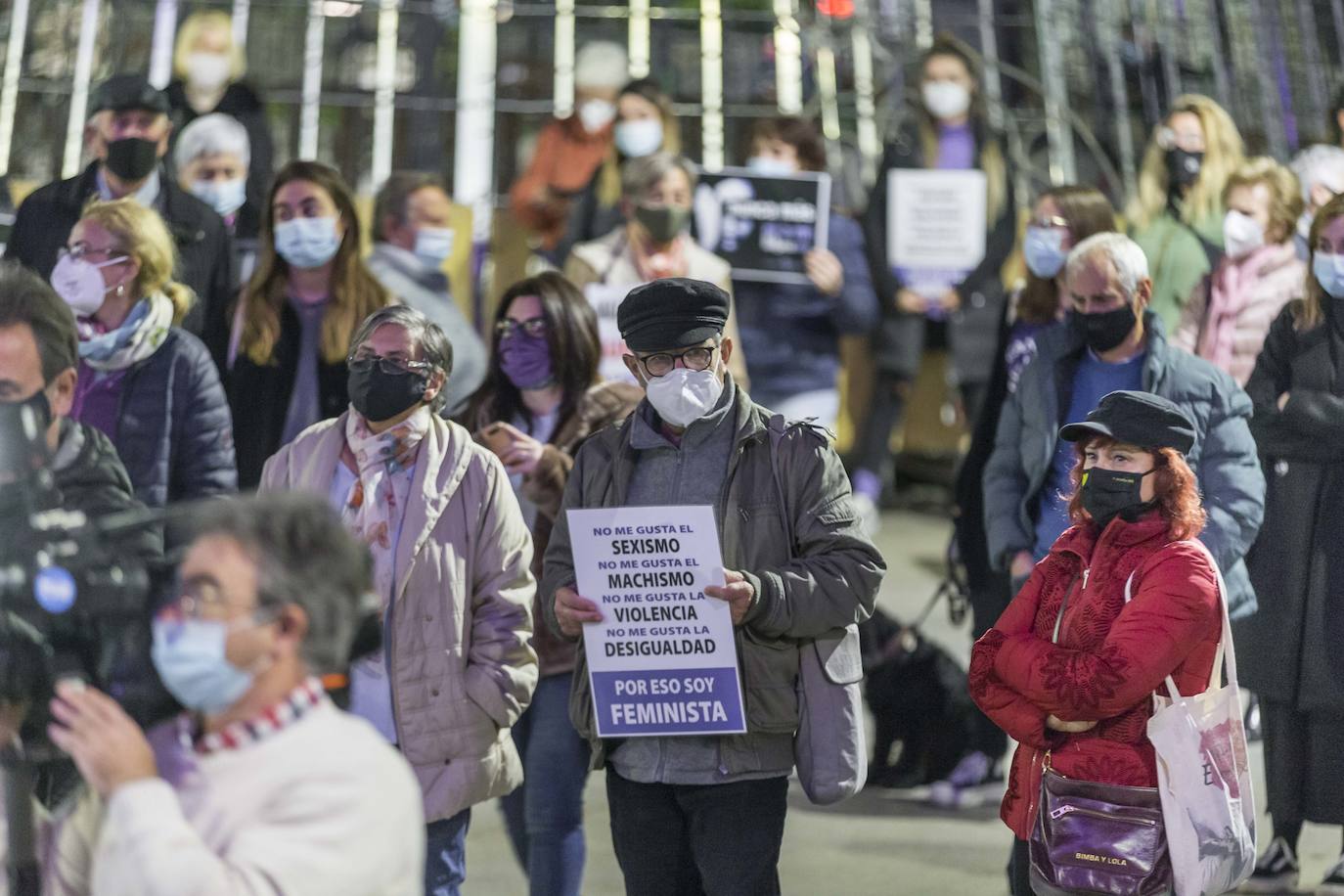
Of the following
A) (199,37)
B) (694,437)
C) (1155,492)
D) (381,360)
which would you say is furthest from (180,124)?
(1155,492)

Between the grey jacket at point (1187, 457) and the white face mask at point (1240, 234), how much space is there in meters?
1.84

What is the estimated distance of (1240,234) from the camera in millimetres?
8102

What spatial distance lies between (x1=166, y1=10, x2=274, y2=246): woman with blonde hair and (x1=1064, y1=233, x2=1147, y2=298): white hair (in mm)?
3358

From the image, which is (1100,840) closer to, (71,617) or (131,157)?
(71,617)

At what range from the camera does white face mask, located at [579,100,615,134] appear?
10266mm

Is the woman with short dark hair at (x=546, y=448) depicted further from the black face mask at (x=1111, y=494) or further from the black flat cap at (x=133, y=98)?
the black flat cap at (x=133, y=98)

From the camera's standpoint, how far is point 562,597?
16.0ft

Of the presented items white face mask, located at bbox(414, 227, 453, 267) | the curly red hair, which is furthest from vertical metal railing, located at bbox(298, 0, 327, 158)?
the curly red hair

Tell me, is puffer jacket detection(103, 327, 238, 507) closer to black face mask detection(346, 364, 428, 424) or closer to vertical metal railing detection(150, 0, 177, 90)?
black face mask detection(346, 364, 428, 424)

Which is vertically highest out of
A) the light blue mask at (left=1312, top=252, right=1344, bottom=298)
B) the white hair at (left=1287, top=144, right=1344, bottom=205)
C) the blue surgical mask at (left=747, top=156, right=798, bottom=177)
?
the blue surgical mask at (left=747, top=156, right=798, bottom=177)

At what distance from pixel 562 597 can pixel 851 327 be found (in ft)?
15.6

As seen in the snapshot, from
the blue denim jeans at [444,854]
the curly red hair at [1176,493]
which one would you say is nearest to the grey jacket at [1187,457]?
the curly red hair at [1176,493]

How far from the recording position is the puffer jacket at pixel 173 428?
19.2 feet

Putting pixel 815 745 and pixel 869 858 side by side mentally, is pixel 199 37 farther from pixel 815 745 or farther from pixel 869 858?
pixel 815 745
